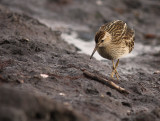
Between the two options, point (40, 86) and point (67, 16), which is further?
point (67, 16)

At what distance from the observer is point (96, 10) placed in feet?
49.8

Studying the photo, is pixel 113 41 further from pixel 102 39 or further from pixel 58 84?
pixel 58 84

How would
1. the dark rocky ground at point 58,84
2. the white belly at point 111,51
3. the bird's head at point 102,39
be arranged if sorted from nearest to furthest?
the dark rocky ground at point 58,84 < the bird's head at point 102,39 < the white belly at point 111,51

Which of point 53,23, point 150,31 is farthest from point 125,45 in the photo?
point 150,31

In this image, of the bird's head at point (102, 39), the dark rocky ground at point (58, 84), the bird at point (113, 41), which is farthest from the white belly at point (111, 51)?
the dark rocky ground at point (58, 84)

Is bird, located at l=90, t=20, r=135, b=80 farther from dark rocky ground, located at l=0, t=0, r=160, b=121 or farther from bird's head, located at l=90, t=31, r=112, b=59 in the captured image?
dark rocky ground, located at l=0, t=0, r=160, b=121

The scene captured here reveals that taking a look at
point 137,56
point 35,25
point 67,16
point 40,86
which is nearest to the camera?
point 40,86

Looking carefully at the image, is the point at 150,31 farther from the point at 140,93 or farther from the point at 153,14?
the point at 140,93

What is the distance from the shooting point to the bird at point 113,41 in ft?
21.7

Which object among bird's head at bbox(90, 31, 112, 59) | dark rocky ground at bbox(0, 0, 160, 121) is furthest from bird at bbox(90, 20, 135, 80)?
dark rocky ground at bbox(0, 0, 160, 121)

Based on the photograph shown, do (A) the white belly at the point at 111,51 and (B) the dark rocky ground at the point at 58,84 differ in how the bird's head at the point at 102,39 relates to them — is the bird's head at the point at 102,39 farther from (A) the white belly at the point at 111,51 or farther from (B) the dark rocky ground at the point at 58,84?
(B) the dark rocky ground at the point at 58,84

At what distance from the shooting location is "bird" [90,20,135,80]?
663 centimetres

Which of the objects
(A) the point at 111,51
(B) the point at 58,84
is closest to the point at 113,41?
(A) the point at 111,51

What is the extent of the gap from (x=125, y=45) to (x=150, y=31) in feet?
27.2
